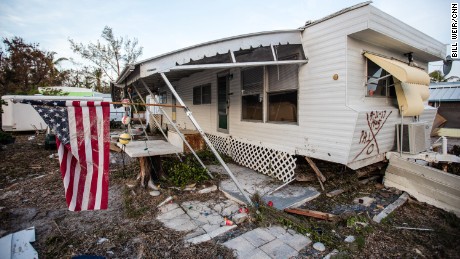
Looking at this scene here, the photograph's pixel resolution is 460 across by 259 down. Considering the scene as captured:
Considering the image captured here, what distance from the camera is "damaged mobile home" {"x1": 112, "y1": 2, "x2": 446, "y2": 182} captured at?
417 cm

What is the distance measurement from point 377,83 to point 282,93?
2.22m

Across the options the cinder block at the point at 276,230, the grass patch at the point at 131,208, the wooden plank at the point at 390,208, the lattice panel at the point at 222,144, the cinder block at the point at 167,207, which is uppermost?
the lattice panel at the point at 222,144

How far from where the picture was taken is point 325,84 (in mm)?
4570

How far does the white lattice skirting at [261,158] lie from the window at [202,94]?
1.78m

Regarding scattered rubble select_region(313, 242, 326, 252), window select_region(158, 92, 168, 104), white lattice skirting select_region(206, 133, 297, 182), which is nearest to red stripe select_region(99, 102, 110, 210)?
scattered rubble select_region(313, 242, 326, 252)

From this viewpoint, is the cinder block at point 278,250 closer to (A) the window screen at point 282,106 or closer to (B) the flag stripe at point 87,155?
(B) the flag stripe at point 87,155

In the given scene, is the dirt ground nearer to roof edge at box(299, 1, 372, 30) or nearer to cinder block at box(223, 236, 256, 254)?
cinder block at box(223, 236, 256, 254)

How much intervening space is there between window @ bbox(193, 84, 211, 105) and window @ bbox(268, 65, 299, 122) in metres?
3.36

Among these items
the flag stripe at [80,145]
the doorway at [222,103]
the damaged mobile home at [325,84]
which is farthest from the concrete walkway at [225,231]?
the doorway at [222,103]

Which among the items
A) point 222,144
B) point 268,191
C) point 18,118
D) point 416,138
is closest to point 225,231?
point 268,191

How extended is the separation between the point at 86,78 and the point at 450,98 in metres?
36.2

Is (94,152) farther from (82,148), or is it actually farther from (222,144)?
(222,144)

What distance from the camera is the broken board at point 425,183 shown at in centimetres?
397

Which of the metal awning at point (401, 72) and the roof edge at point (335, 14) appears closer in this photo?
the roof edge at point (335, 14)
